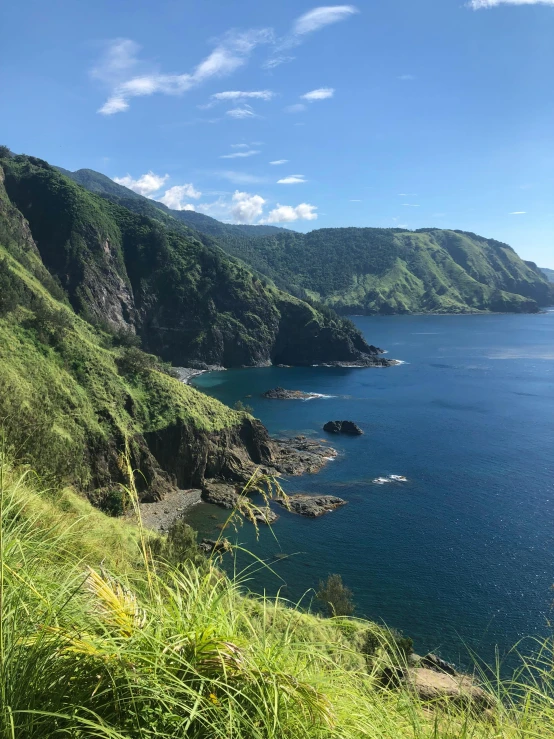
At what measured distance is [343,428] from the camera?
6712 cm

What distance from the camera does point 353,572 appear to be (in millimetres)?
35469

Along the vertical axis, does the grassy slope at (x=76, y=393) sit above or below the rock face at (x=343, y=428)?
above

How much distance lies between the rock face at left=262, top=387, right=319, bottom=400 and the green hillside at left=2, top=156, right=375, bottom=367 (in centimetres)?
3136

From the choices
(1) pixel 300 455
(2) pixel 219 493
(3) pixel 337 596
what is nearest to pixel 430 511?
(1) pixel 300 455

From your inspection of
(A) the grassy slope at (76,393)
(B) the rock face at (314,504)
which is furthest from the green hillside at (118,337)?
(B) the rock face at (314,504)

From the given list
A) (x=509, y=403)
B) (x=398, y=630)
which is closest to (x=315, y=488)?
(x=398, y=630)

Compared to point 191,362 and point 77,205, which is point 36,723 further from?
point 77,205

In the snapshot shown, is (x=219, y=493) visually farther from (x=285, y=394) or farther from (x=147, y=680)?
(x=147, y=680)

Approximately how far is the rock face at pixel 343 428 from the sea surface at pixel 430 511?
5.36 ft

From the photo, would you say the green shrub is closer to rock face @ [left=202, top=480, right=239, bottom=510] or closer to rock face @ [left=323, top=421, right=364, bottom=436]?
rock face @ [left=202, top=480, right=239, bottom=510]

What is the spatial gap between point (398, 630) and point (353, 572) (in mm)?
6194

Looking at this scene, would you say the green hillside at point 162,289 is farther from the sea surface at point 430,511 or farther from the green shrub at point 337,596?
the green shrub at point 337,596

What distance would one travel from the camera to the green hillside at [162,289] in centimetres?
11050

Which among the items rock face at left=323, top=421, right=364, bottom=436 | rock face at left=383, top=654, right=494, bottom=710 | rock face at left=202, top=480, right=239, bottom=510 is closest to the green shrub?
rock face at left=383, top=654, right=494, bottom=710
